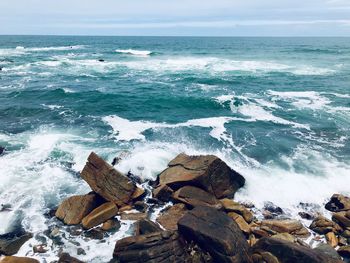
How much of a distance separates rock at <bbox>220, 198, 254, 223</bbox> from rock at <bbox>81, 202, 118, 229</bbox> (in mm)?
5474

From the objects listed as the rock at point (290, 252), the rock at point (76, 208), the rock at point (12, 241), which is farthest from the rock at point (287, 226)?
the rock at point (12, 241)

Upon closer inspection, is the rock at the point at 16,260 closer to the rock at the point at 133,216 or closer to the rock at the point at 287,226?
the rock at the point at 133,216

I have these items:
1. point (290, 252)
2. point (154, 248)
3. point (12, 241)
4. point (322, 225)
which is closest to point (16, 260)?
point (12, 241)

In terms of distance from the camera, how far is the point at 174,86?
47094 millimetres

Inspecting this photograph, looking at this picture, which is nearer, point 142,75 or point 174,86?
point 174,86

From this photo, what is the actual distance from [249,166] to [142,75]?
123 feet

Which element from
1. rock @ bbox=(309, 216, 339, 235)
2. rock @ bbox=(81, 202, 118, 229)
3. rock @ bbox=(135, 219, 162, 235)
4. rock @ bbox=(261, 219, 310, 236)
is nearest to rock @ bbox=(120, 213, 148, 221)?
rock @ bbox=(81, 202, 118, 229)

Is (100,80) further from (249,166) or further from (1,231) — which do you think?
(1,231)

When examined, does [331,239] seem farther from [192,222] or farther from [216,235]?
[192,222]

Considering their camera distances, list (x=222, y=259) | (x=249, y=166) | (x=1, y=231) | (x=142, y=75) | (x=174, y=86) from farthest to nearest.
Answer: (x=142, y=75)
(x=174, y=86)
(x=249, y=166)
(x=1, y=231)
(x=222, y=259)

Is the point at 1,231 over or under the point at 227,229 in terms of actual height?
under

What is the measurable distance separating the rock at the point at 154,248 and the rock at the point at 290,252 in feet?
10.3

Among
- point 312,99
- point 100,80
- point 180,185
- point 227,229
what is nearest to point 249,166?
point 180,185

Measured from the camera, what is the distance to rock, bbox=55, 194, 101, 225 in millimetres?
16062
